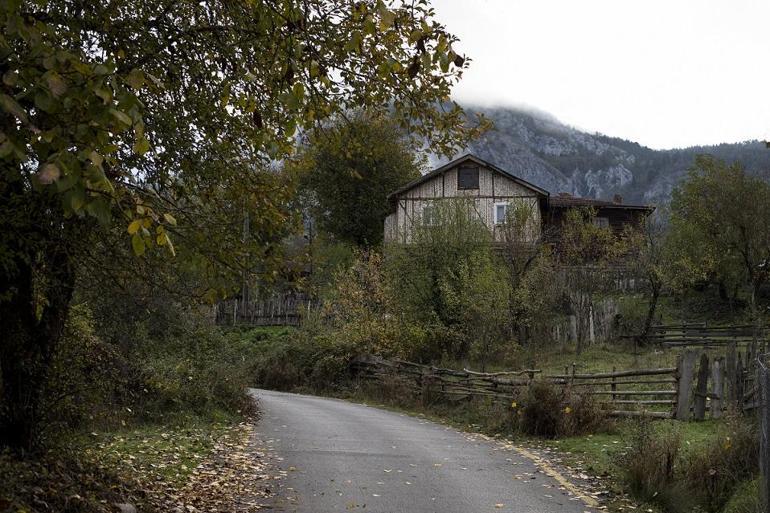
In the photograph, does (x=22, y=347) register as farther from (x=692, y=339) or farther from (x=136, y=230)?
(x=692, y=339)

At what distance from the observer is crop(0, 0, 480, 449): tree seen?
5.44m

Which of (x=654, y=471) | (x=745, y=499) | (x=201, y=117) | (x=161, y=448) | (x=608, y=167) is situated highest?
(x=608, y=167)

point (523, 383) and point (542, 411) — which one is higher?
point (523, 383)

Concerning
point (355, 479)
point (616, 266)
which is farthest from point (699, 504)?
point (616, 266)

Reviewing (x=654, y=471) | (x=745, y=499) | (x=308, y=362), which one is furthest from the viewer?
(x=308, y=362)

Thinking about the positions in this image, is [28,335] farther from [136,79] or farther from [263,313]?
[263,313]

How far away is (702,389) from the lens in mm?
14867

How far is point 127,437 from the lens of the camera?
12.9 meters

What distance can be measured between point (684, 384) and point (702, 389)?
0.38 metres

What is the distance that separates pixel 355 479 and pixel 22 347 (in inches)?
191

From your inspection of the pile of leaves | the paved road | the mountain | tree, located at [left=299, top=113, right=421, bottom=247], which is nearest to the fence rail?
the paved road

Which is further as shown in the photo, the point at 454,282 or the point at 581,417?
the point at 454,282

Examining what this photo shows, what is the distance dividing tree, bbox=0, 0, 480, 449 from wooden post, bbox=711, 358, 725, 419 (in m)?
10.5

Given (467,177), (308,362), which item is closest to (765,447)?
(308,362)
